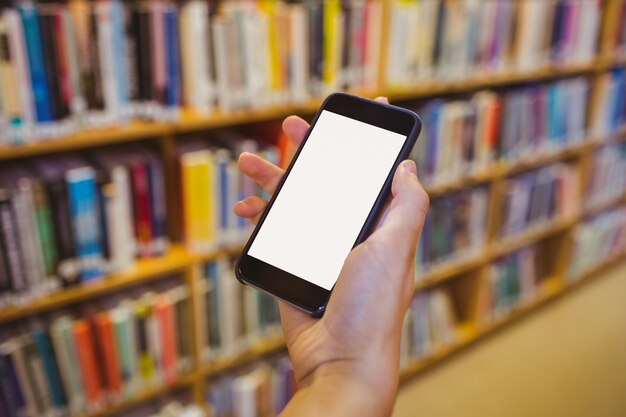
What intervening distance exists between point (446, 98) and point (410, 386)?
1.11 meters

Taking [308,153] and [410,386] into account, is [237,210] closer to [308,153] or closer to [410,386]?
[308,153]

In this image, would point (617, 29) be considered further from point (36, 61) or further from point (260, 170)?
point (36, 61)

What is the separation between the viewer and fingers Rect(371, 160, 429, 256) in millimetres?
718

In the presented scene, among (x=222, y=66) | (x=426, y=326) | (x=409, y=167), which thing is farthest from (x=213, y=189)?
(x=426, y=326)

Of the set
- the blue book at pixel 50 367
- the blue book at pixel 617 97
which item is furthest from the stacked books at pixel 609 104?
the blue book at pixel 50 367

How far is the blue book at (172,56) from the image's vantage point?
1.24 metres

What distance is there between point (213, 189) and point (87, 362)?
53cm

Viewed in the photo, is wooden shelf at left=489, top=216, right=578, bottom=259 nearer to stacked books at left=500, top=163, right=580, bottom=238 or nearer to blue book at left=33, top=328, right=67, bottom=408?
stacked books at left=500, top=163, right=580, bottom=238

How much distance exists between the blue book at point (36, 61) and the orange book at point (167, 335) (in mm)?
545

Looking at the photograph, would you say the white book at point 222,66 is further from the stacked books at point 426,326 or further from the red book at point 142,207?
the stacked books at point 426,326

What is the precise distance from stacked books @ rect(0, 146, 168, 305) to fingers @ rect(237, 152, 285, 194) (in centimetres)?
46

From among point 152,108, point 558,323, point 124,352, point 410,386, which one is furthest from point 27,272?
point 558,323

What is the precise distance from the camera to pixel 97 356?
4.51 feet

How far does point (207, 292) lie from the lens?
1522 millimetres
